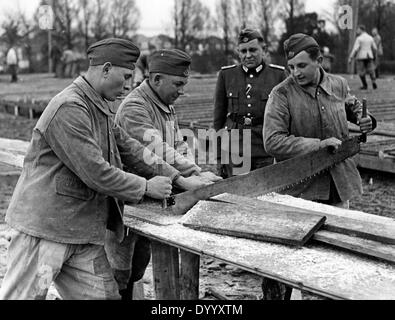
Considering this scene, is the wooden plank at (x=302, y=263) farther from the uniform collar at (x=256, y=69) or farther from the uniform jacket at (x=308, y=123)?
the uniform collar at (x=256, y=69)

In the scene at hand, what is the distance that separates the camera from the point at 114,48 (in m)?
3.84

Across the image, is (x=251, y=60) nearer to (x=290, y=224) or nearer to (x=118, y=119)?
(x=118, y=119)

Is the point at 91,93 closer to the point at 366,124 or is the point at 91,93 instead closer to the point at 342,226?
the point at 342,226

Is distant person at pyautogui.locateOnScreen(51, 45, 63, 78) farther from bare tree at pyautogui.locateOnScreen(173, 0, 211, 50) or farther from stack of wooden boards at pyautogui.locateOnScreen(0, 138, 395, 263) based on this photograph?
stack of wooden boards at pyautogui.locateOnScreen(0, 138, 395, 263)

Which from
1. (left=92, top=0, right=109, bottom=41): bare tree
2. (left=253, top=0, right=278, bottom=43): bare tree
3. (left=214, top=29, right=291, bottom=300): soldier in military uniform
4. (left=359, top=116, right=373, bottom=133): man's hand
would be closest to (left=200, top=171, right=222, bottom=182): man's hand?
(left=359, top=116, right=373, bottom=133): man's hand

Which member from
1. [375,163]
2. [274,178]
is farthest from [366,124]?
[375,163]

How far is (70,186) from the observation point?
375 cm

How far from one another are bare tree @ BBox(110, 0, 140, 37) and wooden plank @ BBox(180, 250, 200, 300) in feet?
99.9

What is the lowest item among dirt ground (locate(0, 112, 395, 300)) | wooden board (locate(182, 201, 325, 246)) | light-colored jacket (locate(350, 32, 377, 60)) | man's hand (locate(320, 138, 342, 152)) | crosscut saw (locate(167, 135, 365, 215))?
dirt ground (locate(0, 112, 395, 300))

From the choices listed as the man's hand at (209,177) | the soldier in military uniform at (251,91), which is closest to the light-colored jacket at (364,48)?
the soldier in military uniform at (251,91)

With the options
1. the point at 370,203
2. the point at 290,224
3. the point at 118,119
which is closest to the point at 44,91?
the point at 370,203

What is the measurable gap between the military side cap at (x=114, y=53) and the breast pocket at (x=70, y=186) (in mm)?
683

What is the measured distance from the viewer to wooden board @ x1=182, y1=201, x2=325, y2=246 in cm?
373

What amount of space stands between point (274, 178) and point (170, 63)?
1214 millimetres
